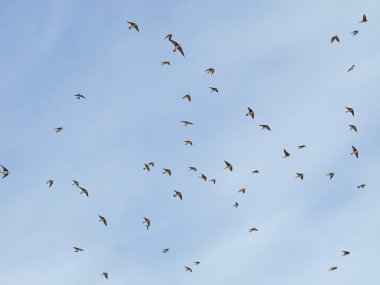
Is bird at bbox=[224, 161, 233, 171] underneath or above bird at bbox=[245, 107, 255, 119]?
underneath

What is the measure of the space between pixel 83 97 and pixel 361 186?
3750 cm

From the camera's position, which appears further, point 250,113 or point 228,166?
point 228,166

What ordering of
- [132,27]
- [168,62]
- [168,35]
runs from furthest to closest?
[168,62] → [132,27] → [168,35]

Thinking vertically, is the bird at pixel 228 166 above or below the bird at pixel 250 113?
below

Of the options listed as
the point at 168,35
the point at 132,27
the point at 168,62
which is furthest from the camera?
the point at 168,62

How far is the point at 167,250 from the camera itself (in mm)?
68312

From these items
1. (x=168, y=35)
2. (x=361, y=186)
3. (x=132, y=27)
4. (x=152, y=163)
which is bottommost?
(x=361, y=186)

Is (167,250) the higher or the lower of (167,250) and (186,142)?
the lower

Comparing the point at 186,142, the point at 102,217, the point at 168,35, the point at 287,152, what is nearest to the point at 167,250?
the point at 102,217

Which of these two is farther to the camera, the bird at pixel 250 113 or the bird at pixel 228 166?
the bird at pixel 228 166

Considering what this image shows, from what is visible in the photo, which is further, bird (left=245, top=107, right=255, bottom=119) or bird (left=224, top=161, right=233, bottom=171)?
bird (left=224, top=161, right=233, bottom=171)

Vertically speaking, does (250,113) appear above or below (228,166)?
above

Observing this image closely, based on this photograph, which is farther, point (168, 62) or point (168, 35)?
point (168, 62)

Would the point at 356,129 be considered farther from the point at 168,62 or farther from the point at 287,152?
the point at 168,62
